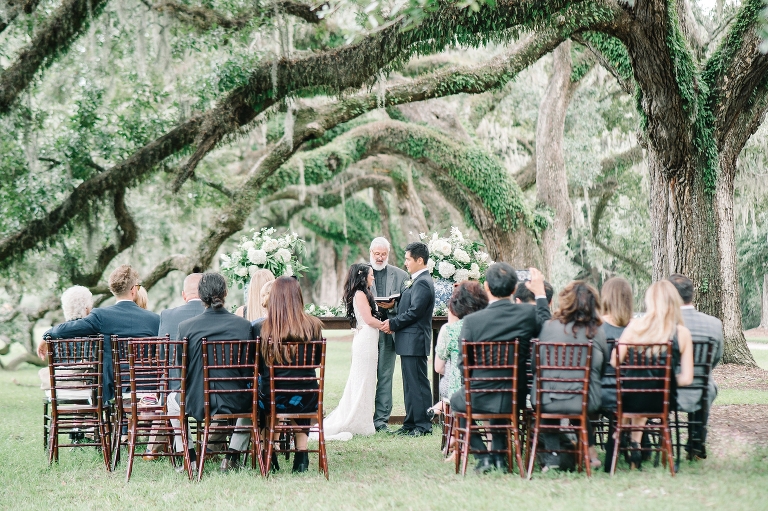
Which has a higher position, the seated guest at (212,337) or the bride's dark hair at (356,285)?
the bride's dark hair at (356,285)

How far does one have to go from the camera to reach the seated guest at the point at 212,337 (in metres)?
5.94

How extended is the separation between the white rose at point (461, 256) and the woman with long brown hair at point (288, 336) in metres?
2.82

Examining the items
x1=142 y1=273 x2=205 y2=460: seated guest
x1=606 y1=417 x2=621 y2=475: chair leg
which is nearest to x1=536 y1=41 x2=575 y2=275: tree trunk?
x1=142 y1=273 x2=205 y2=460: seated guest

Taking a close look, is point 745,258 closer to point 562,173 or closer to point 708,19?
point 562,173

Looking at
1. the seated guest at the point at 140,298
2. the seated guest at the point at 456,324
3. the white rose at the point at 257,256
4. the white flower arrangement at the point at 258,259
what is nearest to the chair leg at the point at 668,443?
the seated guest at the point at 456,324

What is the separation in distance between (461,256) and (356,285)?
1383mm

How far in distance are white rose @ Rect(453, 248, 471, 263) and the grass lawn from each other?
244 centimetres

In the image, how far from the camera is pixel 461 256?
8688mm

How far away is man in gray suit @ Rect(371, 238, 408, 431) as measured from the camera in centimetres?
833

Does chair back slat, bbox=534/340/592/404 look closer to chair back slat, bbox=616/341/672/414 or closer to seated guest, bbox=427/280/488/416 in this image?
chair back slat, bbox=616/341/672/414

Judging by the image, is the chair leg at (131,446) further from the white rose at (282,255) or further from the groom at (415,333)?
the white rose at (282,255)

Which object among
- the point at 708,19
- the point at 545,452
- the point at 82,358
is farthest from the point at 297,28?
the point at 545,452

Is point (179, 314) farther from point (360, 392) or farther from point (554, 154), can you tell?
point (554, 154)

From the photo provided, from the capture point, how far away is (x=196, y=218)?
21422mm
